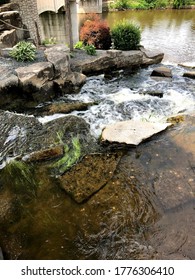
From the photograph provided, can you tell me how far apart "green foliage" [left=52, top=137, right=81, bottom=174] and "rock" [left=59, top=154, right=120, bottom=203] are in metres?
0.17

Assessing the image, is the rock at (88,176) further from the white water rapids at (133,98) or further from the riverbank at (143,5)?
Result: the riverbank at (143,5)

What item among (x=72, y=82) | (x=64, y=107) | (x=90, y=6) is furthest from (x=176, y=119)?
(x=90, y=6)

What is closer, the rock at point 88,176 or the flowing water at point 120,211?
the flowing water at point 120,211

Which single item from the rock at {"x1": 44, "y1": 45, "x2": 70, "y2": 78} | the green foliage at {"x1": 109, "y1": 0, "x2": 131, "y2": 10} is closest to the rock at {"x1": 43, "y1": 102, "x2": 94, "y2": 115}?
the rock at {"x1": 44, "y1": 45, "x2": 70, "y2": 78}

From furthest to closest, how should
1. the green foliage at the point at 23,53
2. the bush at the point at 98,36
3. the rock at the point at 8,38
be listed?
the bush at the point at 98,36, the rock at the point at 8,38, the green foliage at the point at 23,53

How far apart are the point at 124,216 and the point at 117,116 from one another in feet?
12.9

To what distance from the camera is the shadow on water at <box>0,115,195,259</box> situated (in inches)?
150

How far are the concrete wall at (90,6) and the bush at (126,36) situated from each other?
64.6 feet

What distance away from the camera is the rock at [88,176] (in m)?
4.76

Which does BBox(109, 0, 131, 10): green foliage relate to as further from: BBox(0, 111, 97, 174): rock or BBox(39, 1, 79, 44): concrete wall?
BBox(0, 111, 97, 174): rock

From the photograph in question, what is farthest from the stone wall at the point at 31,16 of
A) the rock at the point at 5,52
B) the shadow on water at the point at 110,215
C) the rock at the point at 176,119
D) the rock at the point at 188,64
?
the shadow on water at the point at 110,215

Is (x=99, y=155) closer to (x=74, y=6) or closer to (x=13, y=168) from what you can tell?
(x=13, y=168)

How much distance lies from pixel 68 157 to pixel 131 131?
1960 millimetres

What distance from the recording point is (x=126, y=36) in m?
12.2
